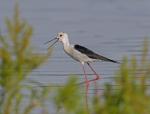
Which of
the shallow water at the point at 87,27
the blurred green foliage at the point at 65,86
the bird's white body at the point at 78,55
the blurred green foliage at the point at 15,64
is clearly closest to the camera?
the blurred green foliage at the point at 65,86

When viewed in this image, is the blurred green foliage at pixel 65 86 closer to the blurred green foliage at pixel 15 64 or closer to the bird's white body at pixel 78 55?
the blurred green foliage at pixel 15 64

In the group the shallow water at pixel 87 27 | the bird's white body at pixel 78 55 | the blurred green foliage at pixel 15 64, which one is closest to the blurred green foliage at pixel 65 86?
the blurred green foliage at pixel 15 64

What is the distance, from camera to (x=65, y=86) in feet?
12.2

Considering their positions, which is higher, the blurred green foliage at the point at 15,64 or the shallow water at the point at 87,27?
the shallow water at the point at 87,27

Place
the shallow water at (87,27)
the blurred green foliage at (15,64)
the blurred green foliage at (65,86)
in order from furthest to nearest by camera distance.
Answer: the shallow water at (87,27) → the blurred green foliage at (15,64) → the blurred green foliage at (65,86)

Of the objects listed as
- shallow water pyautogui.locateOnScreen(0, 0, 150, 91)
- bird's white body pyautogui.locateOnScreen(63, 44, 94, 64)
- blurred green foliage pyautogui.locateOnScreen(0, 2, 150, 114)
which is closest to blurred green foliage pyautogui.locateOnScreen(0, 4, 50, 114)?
blurred green foliage pyautogui.locateOnScreen(0, 2, 150, 114)

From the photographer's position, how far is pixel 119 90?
142 inches

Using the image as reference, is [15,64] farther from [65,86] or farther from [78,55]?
[78,55]

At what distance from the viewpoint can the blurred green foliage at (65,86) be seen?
3520 millimetres

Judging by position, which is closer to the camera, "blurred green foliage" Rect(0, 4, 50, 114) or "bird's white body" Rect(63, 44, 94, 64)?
"blurred green foliage" Rect(0, 4, 50, 114)

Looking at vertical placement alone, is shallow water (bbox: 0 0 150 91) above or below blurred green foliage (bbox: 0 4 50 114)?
above

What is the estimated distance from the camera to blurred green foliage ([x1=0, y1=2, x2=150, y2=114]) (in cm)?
352

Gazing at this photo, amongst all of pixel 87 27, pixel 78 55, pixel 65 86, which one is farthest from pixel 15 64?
pixel 87 27

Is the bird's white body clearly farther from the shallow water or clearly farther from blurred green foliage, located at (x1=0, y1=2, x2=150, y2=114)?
blurred green foliage, located at (x1=0, y1=2, x2=150, y2=114)
